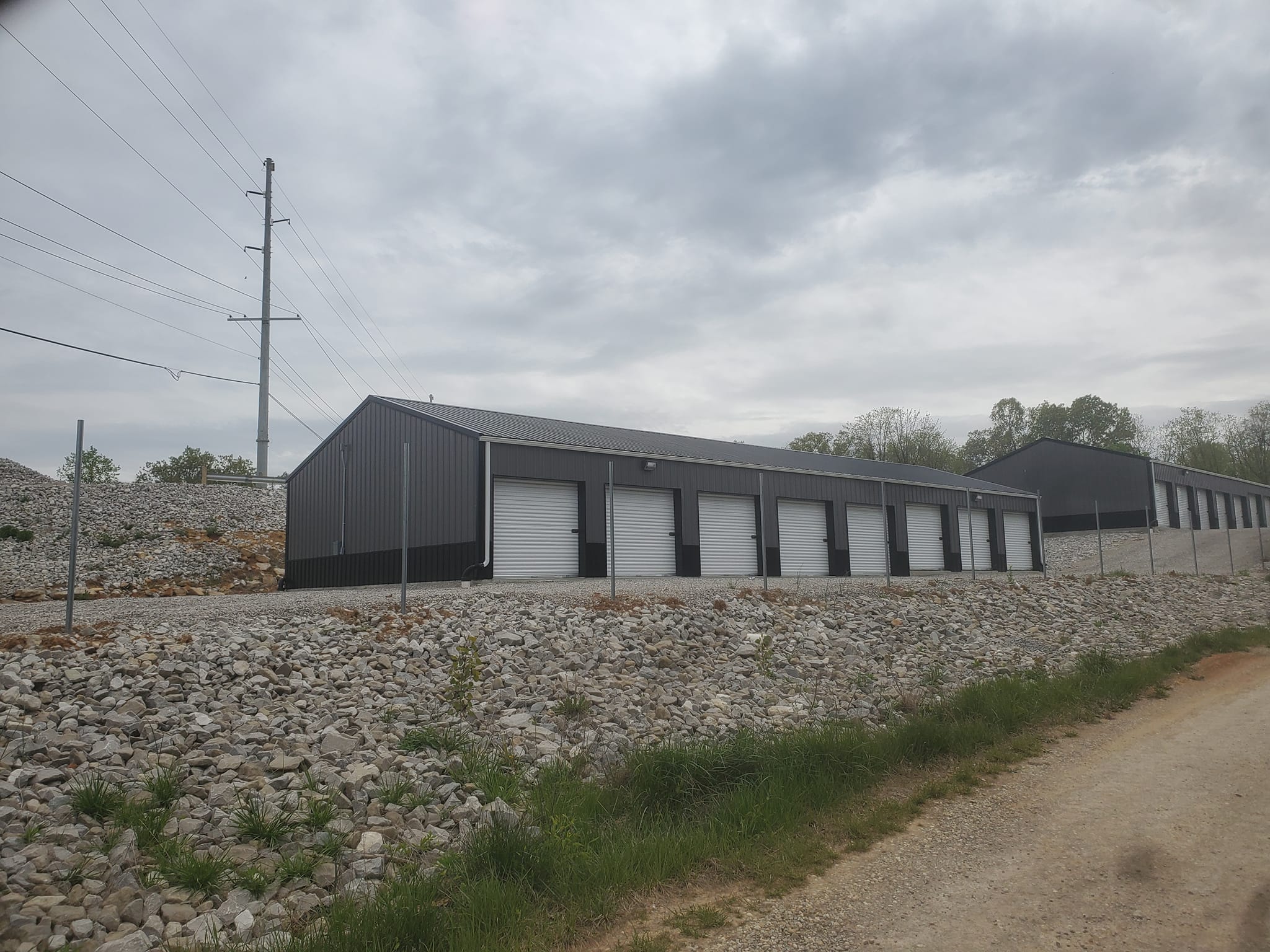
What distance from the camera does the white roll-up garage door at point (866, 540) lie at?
80.1ft

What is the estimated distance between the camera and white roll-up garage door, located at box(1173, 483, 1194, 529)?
42.3 meters

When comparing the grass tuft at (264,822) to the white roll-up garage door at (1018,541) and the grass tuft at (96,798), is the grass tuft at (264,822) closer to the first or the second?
the grass tuft at (96,798)

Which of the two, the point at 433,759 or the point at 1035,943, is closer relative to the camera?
the point at 1035,943

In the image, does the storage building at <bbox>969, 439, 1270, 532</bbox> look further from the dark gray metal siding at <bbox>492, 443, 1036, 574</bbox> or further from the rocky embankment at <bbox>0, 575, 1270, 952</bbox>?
the rocky embankment at <bbox>0, 575, 1270, 952</bbox>

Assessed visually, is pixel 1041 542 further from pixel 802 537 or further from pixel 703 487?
pixel 703 487

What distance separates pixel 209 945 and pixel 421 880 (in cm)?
109

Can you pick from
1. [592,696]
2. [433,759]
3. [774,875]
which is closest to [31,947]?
[433,759]

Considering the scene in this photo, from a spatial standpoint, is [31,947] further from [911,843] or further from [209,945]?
[911,843]

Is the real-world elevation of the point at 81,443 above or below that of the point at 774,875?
above

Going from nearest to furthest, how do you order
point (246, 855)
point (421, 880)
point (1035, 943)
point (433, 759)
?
point (1035, 943) < point (421, 880) < point (246, 855) < point (433, 759)

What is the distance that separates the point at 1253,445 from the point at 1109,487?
29.6 meters

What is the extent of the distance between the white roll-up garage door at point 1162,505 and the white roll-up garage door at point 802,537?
85.2ft

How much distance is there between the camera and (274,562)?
26312mm

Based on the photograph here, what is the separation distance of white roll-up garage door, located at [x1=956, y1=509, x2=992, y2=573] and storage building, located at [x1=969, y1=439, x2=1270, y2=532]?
1245 centimetres
